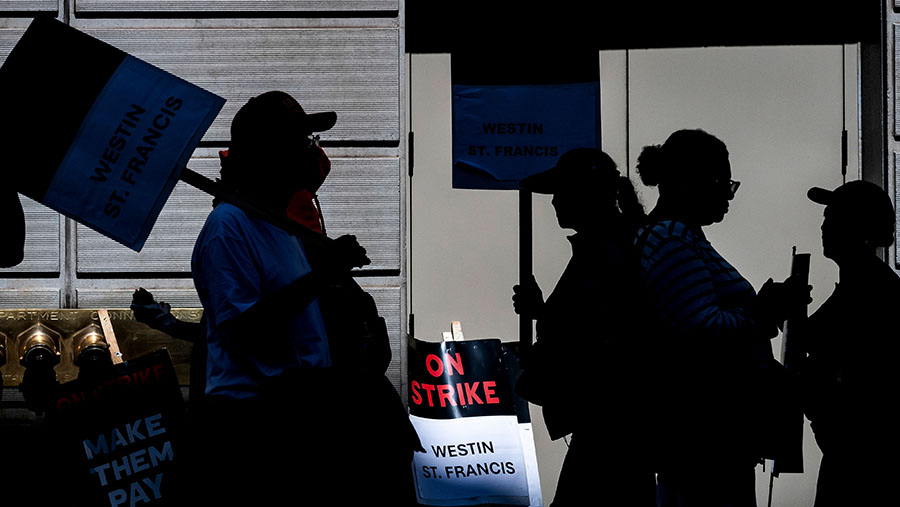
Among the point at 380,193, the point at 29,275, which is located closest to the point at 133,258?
the point at 29,275

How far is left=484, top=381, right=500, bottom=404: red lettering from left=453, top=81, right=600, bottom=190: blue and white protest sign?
1089mm

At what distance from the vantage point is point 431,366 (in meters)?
5.56

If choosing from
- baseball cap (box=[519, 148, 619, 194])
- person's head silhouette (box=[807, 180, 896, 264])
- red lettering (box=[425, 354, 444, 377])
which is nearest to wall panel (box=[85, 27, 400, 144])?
red lettering (box=[425, 354, 444, 377])

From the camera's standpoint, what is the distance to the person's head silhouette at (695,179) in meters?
3.07

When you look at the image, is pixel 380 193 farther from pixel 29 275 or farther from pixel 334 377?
pixel 334 377

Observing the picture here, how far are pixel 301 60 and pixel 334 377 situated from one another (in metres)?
3.42

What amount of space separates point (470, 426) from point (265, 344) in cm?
304

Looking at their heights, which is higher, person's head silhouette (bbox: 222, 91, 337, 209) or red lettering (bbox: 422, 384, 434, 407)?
person's head silhouette (bbox: 222, 91, 337, 209)

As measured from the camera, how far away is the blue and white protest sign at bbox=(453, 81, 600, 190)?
19.2 ft

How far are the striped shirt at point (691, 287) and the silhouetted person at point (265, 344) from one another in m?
0.86

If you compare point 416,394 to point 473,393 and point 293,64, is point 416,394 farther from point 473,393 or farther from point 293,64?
point 293,64

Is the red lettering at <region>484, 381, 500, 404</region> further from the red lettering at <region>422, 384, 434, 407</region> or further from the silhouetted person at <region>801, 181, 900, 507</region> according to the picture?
the silhouetted person at <region>801, 181, 900, 507</region>

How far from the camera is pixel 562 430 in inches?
134

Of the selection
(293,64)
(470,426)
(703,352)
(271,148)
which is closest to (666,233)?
(703,352)
